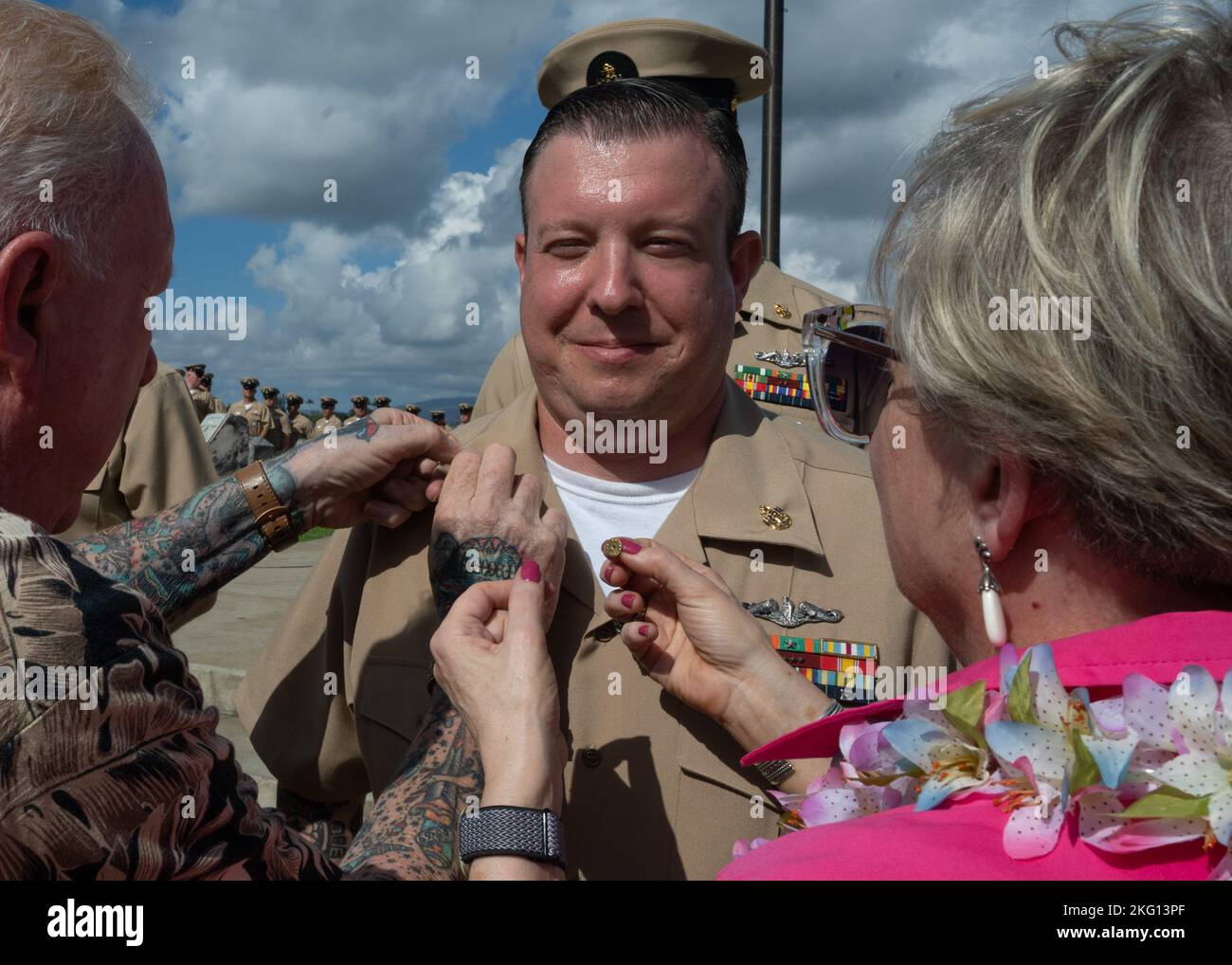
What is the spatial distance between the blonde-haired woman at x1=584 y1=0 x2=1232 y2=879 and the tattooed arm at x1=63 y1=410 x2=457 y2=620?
1289mm

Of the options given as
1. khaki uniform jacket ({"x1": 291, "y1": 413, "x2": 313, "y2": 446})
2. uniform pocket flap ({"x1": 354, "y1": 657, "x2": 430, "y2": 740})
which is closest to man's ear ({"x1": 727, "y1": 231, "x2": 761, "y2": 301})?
uniform pocket flap ({"x1": 354, "y1": 657, "x2": 430, "y2": 740})

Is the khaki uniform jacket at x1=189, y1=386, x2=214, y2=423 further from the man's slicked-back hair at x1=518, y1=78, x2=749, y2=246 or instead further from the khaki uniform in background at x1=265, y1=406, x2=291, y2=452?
the man's slicked-back hair at x1=518, y1=78, x2=749, y2=246

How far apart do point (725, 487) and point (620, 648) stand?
0.47 meters

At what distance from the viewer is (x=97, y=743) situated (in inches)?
51.1

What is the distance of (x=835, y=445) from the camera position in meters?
2.83

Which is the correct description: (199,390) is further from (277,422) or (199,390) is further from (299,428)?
(299,428)

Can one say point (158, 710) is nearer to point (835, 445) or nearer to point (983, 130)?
point (983, 130)

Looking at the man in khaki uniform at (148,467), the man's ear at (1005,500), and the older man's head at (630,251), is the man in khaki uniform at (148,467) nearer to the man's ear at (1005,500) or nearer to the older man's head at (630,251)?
the older man's head at (630,251)

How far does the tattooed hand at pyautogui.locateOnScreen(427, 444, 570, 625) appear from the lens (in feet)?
7.52

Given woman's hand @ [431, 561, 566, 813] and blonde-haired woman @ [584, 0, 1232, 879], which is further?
woman's hand @ [431, 561, 566, 813]

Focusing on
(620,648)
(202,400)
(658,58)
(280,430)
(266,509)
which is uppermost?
(658,58)

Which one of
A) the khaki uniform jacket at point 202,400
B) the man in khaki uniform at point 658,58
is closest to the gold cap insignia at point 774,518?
the man in khaki uniform at point 658,58

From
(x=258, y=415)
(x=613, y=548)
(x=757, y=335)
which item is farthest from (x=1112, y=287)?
(x=258, y=415)

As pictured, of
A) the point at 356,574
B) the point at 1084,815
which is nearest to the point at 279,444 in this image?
the point at 356,574
